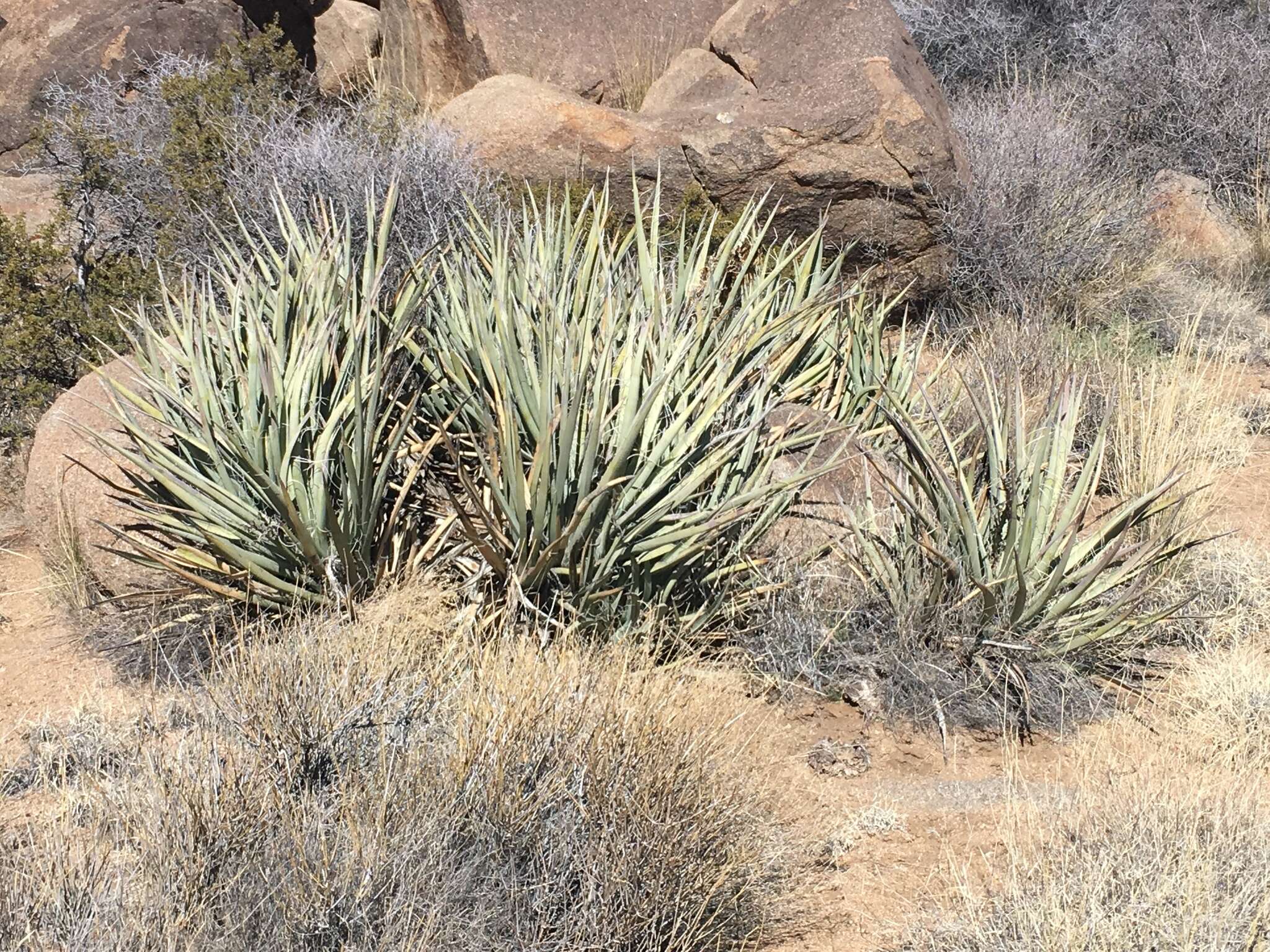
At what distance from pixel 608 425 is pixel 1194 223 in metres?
7.00

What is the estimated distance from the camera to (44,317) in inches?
245

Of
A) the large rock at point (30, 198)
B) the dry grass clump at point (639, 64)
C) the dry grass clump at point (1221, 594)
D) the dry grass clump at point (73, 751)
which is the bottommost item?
the dry grass clump at point (1221, 594)

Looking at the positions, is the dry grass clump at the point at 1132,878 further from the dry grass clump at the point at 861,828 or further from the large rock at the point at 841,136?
the large rock at the point at 841,136

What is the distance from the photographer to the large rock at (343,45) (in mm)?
9938

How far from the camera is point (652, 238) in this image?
18.7 ft

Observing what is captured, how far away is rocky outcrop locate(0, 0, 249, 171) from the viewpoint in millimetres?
8641

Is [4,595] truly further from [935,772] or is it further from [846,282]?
[846,282]

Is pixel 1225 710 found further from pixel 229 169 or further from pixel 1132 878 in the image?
pixel 229 169

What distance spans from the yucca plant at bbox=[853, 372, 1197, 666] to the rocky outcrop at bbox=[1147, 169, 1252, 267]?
5395 mm

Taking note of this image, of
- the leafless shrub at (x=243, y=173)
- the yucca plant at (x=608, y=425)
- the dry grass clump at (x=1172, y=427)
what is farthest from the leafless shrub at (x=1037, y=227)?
the leafless shrub at (x=243, y=173)

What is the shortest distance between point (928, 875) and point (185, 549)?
103 inches

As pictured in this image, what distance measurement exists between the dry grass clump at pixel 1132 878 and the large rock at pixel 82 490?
313 centimetres

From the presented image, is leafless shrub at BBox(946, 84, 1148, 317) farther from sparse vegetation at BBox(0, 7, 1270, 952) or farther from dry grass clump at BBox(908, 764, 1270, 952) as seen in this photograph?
dry grass clump at BBox(908, 764, 1270, 952)

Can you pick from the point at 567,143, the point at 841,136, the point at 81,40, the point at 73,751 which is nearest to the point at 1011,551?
the point at 73,751
